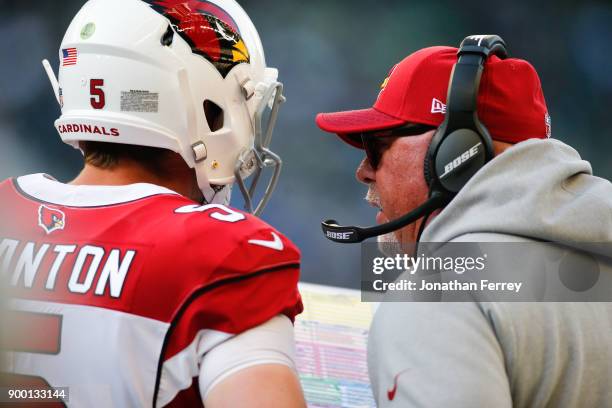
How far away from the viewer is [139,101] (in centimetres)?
120

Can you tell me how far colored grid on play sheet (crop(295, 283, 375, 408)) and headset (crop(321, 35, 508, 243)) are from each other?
530 mm

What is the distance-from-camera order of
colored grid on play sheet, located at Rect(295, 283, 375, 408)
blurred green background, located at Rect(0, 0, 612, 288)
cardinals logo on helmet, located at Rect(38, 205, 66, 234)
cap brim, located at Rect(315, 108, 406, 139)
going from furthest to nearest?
blurred green background, located at Rect(0, 0, 612, 288) < colored grid on play sheet, located at Rect(295, 283, 375, 408) < cap brim, located at Rect(315, 108, 406, 139) < cardinals logo on helmet, located at Rect(38, 205, 66, 234)

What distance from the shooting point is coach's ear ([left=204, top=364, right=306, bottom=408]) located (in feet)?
2.89

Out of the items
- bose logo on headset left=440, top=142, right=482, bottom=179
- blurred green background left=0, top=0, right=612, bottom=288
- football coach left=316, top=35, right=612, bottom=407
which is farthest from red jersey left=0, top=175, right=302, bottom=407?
blurred green background left=0, top=0, right=612, bottom=288

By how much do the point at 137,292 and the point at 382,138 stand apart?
0.56m

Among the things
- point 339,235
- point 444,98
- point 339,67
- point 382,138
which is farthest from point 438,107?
point 339,67

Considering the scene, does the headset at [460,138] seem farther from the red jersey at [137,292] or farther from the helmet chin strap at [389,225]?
the red jersey at [137,292]

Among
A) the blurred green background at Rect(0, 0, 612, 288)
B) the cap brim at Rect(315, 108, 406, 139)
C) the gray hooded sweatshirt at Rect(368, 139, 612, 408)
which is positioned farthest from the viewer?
the blurred green background at Rect(0, 0, 612, 288)

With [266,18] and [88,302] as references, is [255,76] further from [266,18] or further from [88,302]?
[266,18]

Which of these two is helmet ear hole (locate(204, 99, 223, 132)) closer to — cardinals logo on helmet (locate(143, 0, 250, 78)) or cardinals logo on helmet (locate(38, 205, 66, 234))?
cardinals logo on helmet (locate(143, 0, 250, 78))

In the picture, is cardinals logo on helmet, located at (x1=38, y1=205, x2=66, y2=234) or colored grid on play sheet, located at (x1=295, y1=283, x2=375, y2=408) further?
colored grid on play sheet, located at (x1=295, y1=283, x2=375, y2=408)

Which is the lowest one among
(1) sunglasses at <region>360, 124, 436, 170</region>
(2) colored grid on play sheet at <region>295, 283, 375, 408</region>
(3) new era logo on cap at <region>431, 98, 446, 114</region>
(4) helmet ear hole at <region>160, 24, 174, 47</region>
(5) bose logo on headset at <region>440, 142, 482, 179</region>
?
(2) colored grid on play sheet at <region>295, 283, 375, 408</region>

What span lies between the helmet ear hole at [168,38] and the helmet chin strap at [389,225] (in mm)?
442

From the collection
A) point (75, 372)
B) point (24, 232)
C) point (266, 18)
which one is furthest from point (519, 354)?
point (266, 18)
